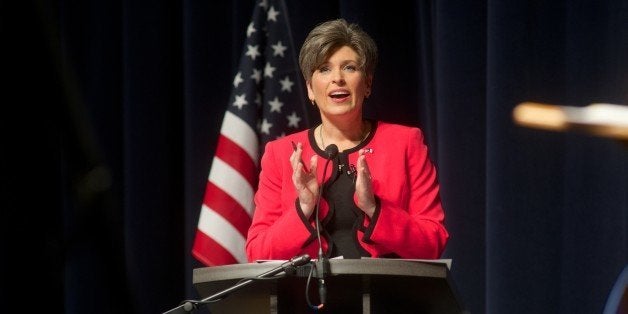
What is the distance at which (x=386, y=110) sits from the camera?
11.3ft

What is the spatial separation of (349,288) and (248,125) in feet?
4.89

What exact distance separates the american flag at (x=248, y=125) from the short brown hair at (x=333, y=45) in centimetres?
90

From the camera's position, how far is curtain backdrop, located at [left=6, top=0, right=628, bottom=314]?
3.00 metres

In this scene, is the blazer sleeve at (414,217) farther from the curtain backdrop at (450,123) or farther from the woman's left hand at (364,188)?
the curtain backdrop at (450,123)

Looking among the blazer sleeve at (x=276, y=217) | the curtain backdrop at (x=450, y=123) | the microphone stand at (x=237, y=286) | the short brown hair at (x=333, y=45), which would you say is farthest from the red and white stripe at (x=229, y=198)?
the microphone stand at (x=237, y=286)

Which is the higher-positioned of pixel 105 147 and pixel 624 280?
pixel 105 147

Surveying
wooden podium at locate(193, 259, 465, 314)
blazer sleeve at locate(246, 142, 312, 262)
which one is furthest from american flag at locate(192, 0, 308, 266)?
wooden podium at locate(193, 259, 465, 314)

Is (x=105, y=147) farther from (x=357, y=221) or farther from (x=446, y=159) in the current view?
(x=357, y=221)

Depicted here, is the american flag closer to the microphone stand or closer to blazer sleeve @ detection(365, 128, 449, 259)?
blazer sleeve @ detection(365, 128, 449, 259)

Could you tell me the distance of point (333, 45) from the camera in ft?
8.70

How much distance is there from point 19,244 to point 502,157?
7.31 feet

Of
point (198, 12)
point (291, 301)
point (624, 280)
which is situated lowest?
point (291, 301)

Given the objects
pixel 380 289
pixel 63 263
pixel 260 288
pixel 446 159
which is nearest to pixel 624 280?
pixel 63 263

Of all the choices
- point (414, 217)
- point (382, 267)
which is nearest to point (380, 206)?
point (414, 217)
